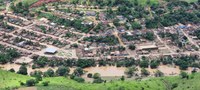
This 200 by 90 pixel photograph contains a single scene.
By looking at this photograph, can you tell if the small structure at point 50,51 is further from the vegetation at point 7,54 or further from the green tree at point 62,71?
the green tree at point 62,71

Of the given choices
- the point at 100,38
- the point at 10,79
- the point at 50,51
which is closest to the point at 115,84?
the point at 10,79

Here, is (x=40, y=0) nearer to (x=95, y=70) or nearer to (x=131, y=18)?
(x=131, y=18)

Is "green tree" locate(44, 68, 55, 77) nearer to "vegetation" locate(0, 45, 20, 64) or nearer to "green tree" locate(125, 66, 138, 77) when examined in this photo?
"vegetation" locate(0, 45, 20, 64)

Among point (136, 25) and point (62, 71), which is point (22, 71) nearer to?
point (62, 71)

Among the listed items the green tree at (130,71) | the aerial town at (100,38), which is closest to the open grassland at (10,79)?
the aerial town at (100,38)

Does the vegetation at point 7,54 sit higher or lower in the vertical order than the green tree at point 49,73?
higher

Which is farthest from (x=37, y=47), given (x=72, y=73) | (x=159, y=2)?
(x=159, y=2)
